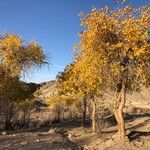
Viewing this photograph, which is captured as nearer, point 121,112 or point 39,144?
point 121,112

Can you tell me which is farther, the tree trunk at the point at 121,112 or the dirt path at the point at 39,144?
the tree trunk at the point at 121,112

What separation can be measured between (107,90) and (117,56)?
412 cm

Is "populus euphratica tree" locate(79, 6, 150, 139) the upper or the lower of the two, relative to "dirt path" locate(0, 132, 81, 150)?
upper

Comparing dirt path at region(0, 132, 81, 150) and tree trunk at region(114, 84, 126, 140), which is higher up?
tree trunk at region(114, 84, 126, 140)

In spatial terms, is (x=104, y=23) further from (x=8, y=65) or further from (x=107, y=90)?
(x=8, y=65)

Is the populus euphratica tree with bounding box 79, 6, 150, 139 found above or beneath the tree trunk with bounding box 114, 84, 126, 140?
above

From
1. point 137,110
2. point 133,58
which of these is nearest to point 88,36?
point 133,58

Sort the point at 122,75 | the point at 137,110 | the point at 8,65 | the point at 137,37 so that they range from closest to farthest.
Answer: the point at 137,37 < the point at 122,75 < the point at 8,65 < the point at 137,110

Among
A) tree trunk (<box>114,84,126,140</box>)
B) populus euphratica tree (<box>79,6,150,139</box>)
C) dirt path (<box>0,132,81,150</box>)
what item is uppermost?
populus euphratica tree (<box>79,6,150,139</box>)

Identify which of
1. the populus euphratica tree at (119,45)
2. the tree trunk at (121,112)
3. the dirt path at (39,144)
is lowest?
the dirt path at (39,144)

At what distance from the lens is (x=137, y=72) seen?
31.3 m

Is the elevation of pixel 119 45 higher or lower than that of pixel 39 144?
higher

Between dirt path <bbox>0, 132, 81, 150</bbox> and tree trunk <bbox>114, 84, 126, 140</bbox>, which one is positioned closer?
dirt path <bbox>0, 132, 81, 150</bbox>

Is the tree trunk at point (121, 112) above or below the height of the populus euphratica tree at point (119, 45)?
below
